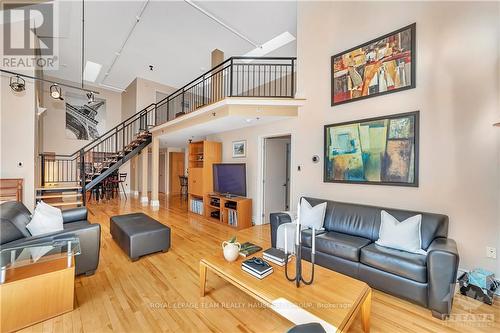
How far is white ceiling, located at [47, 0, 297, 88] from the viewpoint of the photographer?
4.55 m

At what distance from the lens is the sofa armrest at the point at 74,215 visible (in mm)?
3389

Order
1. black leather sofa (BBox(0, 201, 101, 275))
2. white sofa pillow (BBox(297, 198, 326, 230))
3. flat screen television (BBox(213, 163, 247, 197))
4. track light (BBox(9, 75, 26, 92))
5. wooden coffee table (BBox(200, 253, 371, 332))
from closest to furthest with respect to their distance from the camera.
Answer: wooden coffee table (BBox(200, 253, 371, 332))
black leather sofa (BBox(0, 201, 101, 275))
white sofa pillow (BBox(297, 198, 326, 230))
track light (BBox(9, 75, 26, 92))
flat screen television (BBox(213, 163, 247, 197))

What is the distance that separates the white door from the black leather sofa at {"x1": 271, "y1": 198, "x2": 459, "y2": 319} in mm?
2004

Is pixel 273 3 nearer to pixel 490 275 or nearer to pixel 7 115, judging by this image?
pixel 490 275

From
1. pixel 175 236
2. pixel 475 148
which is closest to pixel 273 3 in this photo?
pixel 475 148

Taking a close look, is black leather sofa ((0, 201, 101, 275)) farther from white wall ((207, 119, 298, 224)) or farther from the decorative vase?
white wall ((207, 119, 298, 224))

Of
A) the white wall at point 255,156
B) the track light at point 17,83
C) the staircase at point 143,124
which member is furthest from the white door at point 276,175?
the track light at point 17,83

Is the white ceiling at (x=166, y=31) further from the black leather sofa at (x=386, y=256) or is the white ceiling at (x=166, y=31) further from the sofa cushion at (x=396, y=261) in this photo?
the sofa cushion at (x=396, y=261)

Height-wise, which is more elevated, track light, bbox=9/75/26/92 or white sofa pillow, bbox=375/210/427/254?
track light, bbox=9/75/26/92

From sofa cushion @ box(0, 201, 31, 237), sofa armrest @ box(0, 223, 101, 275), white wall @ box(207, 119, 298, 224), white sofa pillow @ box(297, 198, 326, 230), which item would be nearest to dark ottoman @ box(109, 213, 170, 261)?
sofa armrest @ box(0, 223, 101, 275)

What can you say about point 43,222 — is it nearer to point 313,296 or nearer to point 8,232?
point 8,232

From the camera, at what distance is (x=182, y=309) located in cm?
210

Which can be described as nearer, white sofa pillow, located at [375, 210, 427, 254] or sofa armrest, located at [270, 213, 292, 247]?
white sofa pillow, located at [375, 210, 427, 254]

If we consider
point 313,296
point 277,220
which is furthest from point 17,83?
point 313,296
